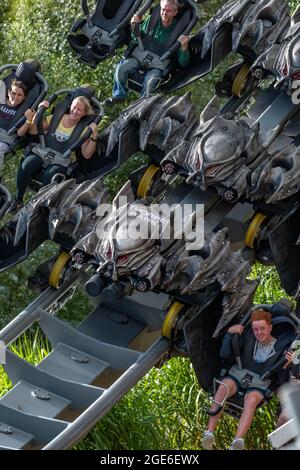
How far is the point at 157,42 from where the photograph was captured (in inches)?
645

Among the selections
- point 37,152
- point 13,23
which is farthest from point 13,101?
point 13,23

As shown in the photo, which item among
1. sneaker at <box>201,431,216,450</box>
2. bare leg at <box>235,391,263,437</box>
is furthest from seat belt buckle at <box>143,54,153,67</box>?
sneaker at <box>201,431,216,450</box>

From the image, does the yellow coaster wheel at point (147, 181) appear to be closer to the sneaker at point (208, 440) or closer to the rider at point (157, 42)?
the rider at point (157, 42)

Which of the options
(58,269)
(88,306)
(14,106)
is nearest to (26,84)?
(14,106)

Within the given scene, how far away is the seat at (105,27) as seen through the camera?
16.6m

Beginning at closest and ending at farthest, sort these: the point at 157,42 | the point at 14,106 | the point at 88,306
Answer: the point at 14,106, the point at 157,42, the point at 88,306

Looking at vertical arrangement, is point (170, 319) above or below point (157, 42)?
below

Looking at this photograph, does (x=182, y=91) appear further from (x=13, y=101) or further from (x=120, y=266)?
(x=120, y=266)

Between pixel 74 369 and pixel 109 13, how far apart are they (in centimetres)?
408

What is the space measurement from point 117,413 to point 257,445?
1170 mm

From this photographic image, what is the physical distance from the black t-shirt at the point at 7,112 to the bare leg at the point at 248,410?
142 inches

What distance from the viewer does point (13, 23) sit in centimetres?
2080

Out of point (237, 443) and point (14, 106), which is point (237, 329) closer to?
point (237, 443)

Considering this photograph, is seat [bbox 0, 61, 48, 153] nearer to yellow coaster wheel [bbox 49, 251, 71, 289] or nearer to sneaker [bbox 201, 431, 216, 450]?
yellow coaster wheel [bbox 49, 251, 71, 289]
